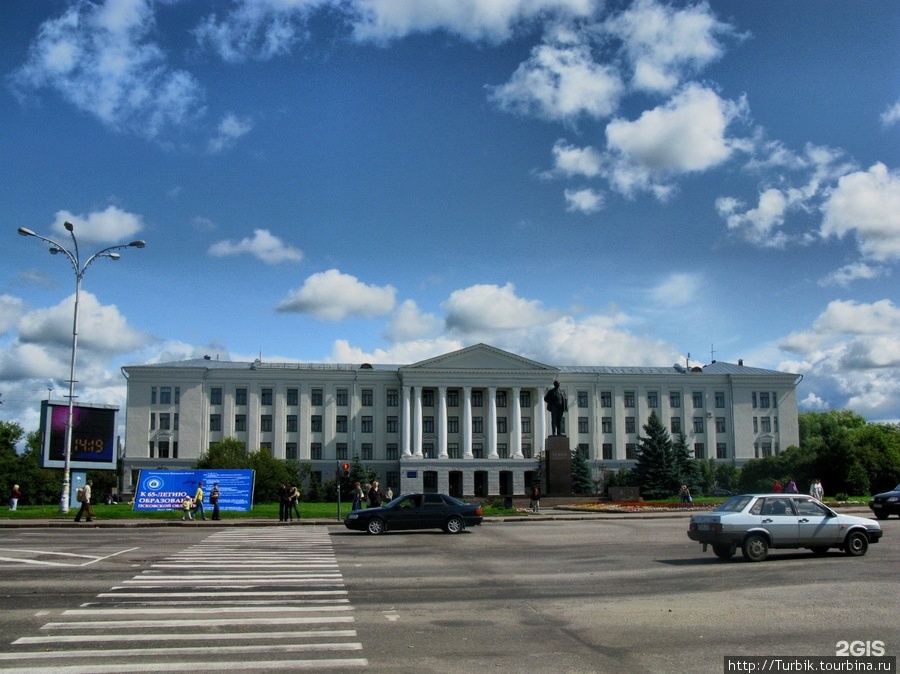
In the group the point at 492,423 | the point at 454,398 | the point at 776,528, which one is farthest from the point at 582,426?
the point at 776,528

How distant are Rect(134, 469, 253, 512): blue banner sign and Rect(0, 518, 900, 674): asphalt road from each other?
20.8 m

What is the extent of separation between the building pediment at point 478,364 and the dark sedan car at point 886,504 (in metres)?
61.7

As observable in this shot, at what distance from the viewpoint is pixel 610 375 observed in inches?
3834

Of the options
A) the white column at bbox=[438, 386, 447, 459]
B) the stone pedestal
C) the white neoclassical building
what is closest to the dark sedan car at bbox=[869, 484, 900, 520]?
the stone pedestal

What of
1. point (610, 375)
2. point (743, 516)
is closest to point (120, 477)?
point (610, 375)

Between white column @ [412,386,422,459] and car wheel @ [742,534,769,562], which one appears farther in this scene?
white column @ [412,386,422,459]

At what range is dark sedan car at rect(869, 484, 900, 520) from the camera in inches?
1208

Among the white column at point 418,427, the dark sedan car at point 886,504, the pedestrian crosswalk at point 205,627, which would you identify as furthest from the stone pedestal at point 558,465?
the white column at point 418,427

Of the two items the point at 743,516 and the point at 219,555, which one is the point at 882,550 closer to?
the point at 743,516

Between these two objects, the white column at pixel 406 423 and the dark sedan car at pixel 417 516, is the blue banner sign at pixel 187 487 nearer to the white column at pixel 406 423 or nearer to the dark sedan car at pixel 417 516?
the dark sedan car at pixel 417 516

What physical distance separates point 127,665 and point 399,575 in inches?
312

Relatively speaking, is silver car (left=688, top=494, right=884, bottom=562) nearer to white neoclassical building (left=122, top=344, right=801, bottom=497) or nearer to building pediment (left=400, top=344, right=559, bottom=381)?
white neoclassical building (left=122, top=344, right=801, bottom=497)

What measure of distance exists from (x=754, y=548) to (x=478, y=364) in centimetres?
7554

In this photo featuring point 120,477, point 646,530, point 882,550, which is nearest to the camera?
point 882,550
